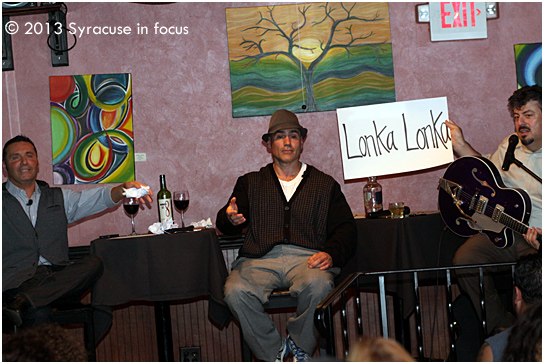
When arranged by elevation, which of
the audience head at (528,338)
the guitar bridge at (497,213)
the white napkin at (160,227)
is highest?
the white napkin at (160,227)

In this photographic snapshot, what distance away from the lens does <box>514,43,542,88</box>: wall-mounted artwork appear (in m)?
4.21

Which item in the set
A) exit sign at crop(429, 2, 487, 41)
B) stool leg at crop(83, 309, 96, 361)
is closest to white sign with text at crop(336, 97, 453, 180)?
exit sign at crop(429, 2, 487, 41)

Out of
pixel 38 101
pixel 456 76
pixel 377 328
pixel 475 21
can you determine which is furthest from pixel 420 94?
pixel 38 101

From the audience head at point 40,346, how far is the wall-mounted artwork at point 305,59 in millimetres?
2933

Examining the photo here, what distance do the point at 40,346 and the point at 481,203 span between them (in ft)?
8.93

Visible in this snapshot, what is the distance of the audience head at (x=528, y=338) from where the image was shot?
149 cm

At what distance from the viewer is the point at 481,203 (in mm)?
3420

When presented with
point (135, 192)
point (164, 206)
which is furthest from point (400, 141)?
point (135, 192)

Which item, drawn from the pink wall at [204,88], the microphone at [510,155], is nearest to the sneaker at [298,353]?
the pink wall at [204,88]

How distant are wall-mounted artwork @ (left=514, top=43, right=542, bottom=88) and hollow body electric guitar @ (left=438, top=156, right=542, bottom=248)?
3.55 feet

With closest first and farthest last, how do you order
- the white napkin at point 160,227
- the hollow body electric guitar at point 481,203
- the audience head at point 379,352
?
1. the audience head at point 379,352
2. the hollow body electric guitar at point 481,203
3. the white napkin at point 160,227

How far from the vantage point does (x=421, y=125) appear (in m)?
4.01

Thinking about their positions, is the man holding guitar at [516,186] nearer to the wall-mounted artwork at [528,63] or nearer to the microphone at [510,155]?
the microphone at [510,155]

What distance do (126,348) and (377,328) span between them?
177cm
